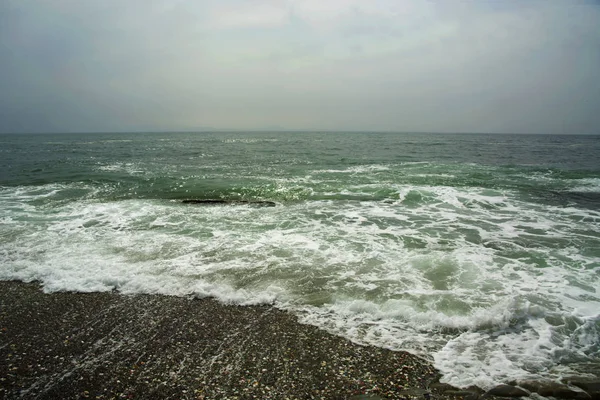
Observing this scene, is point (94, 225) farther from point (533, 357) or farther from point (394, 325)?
point (533, 357)

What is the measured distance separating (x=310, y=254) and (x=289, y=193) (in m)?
9.47

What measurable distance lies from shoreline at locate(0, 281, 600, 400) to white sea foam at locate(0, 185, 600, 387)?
18.8 inches

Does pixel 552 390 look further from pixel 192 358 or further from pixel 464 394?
pixel 192 358

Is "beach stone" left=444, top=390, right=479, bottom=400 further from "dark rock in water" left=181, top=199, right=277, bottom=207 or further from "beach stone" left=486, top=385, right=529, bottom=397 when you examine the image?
"dark rock in water" left=181, top=199, right=277, bottom=207

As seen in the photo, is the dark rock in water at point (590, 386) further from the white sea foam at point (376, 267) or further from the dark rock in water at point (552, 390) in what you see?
the white sea foam at point (376, 267)

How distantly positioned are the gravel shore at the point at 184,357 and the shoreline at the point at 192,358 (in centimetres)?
2

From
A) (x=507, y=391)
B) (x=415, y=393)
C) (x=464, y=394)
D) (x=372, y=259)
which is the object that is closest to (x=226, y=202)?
(x=372, y=259)

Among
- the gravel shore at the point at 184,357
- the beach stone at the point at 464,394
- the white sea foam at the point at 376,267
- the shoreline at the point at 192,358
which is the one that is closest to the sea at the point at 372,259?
the white sea foam at the point at 376,267

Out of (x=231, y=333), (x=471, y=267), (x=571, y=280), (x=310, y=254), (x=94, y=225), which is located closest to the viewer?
(x=231, y=333)

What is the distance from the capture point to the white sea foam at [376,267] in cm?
551

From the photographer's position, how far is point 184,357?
16.1 feet

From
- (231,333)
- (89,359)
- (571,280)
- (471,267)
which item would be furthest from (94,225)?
(571,280)

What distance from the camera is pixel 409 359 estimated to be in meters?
4.89

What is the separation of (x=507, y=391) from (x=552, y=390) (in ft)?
2.07
